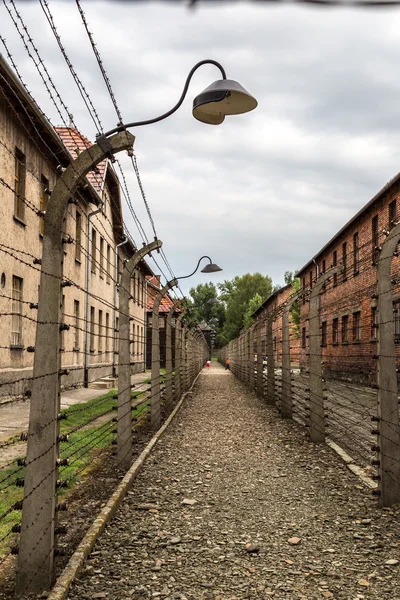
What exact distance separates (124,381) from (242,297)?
9702cm

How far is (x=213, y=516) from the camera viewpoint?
19.5 feet

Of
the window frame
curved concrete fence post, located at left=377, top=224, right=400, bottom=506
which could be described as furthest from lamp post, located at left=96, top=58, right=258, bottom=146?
the window frame

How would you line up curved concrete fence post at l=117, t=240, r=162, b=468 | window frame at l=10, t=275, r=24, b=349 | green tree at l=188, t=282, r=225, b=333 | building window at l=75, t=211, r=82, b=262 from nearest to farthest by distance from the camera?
curved concrete fence post at l=117, t=240, r=162, b=468 < window frame at l=10, t=275, r=24, b=349 < building window at l=75, t=211, r=82, b=262 < green tree at l=188, t=282, r=225, b=333

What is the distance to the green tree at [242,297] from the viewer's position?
336ft

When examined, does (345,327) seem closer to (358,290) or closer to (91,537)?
(358,290)

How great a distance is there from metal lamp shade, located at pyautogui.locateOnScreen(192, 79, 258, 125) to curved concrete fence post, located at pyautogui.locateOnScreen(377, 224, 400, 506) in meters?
1.78

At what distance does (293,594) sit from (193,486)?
3.18m

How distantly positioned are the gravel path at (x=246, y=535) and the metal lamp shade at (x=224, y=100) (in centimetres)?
353

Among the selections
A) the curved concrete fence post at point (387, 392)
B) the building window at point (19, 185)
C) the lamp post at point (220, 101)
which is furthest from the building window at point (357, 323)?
the lamp post at point (220, 101)

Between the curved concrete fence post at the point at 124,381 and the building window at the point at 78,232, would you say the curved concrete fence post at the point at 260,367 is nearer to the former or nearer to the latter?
the building window at the point at 78,232

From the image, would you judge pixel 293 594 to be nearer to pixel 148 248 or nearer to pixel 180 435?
pixel 148 248

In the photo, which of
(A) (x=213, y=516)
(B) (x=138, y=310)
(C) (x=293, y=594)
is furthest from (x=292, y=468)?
(B) (x=138, y=310)

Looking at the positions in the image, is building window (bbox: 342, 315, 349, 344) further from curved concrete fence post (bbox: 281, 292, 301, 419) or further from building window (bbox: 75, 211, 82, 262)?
curved concrete fence post (bbox: 281, 292, 301, 419)

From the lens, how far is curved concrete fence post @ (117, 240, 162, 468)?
8.12m
